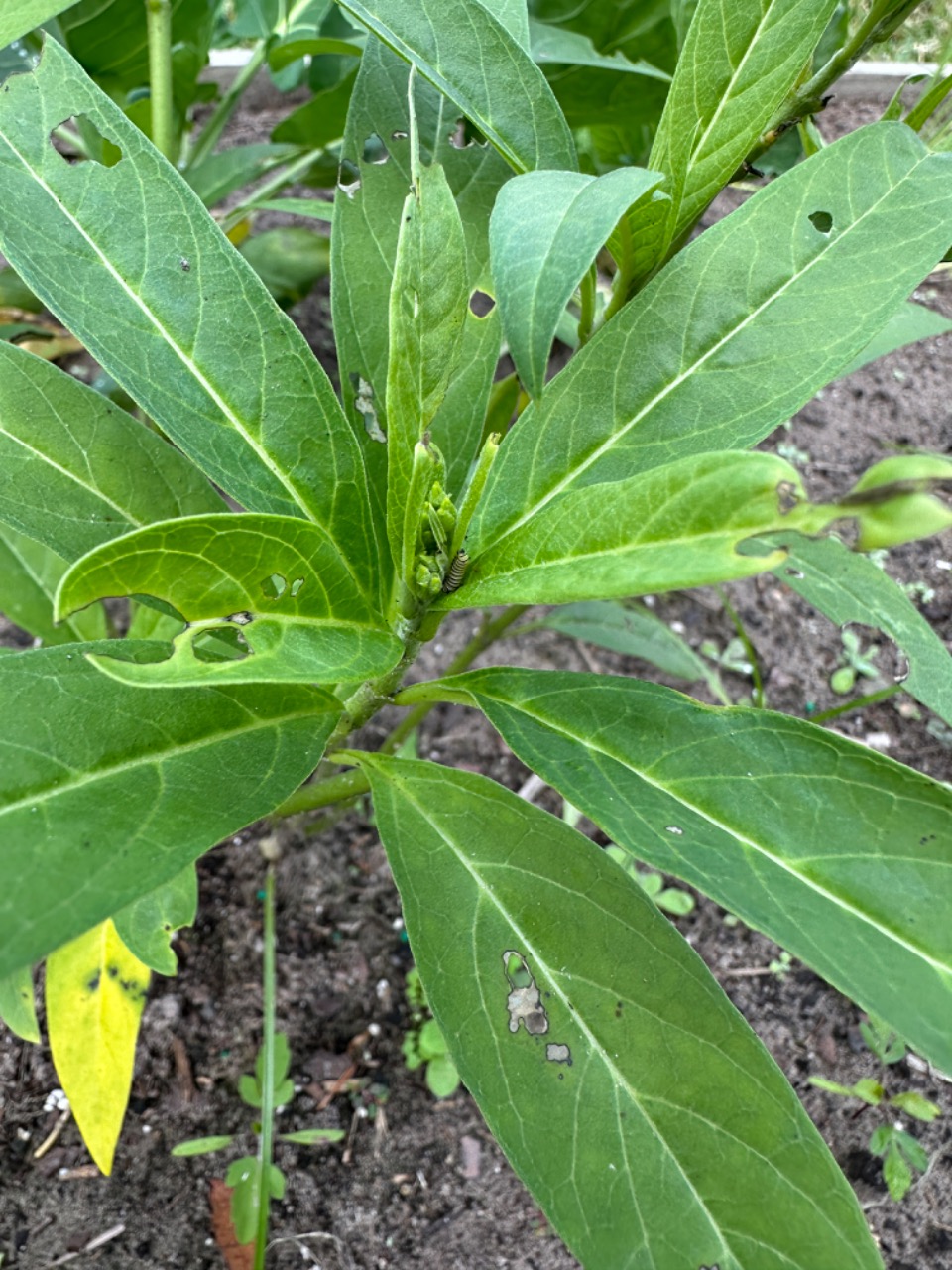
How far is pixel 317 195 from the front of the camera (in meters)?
2.23

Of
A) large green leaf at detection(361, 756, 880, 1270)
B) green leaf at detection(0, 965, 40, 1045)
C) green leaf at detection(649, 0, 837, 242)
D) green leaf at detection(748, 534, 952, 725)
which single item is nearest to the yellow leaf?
green leaf at detection(0, 965, 40, 1045)

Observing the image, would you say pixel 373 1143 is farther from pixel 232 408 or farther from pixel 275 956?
pixel 232 408

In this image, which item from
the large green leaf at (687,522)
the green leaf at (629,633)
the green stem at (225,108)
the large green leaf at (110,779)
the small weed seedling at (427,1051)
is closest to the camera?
the large green leaf at (687,522)

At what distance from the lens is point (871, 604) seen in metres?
0.94

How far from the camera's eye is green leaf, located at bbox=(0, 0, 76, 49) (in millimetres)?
820

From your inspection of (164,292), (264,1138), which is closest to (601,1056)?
(264,1138)

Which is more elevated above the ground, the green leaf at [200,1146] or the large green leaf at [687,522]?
the large green leaf at [687,522]

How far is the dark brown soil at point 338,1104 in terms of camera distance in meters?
1.13

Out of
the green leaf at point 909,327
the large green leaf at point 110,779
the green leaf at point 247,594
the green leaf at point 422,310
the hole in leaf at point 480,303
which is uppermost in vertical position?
the green leaf at point 422,310

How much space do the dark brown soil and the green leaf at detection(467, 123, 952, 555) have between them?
2.58 feet

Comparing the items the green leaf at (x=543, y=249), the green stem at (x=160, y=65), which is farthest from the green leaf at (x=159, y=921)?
the green stem at (x=160, y=65)

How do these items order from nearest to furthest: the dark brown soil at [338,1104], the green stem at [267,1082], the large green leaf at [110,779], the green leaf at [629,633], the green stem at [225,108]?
the large green leaf at [110,779] → the green stem at [267,1082] → the dark brown soil at [338,1104] → the green leaf at [629,633] → the green stem at [225,108]

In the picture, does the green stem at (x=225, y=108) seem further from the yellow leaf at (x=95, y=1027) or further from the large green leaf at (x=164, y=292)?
the yellow leaf at (x=95, y=1027)

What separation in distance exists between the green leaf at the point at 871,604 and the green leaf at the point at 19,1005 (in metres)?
0.86
